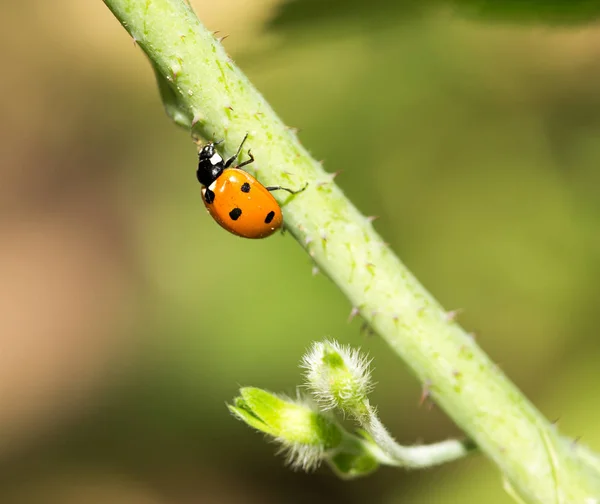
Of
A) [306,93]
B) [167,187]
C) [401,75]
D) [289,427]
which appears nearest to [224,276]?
[167,187]

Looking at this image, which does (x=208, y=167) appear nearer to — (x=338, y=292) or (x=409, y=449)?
(x=409, y=449)

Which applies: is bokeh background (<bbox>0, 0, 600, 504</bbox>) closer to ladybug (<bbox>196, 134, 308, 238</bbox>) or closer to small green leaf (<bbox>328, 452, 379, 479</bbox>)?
ladybug (<bbox>196, 134, 308, 238</bbox>)

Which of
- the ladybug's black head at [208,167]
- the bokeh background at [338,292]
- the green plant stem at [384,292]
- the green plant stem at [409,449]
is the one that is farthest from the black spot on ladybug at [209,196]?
the green plant stem at [409,449]

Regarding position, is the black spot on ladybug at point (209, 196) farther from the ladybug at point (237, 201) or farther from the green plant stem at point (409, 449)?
the green plant stem at point (409, 449)

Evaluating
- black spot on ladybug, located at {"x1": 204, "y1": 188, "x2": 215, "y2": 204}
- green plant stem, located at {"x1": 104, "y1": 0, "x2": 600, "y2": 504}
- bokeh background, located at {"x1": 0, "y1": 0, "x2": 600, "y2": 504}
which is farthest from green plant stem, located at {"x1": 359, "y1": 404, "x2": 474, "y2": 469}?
bokeh background, located at {"x1": 0, "y1": 0, "x2": 600, "y2": 504}

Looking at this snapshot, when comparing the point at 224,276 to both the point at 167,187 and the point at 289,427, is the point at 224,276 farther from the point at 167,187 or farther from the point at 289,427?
the point at 289,427

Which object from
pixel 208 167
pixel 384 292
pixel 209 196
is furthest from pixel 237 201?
pixel 384 292
